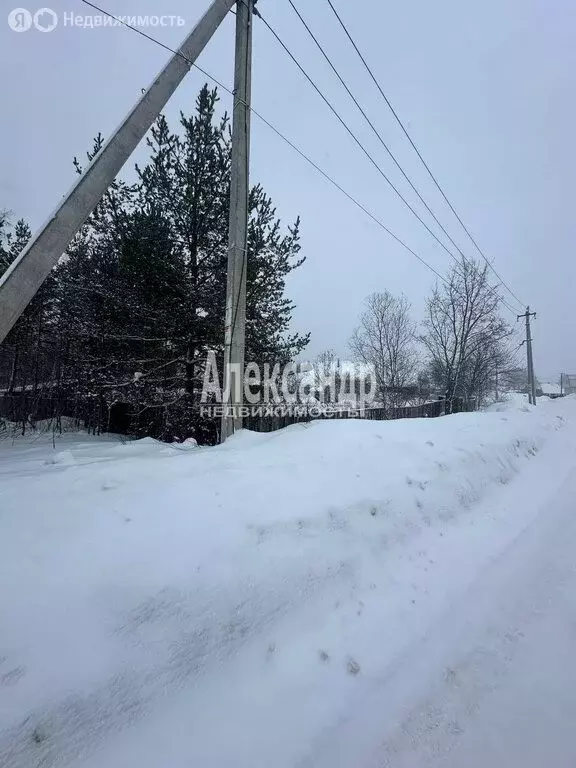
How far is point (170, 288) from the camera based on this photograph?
8.80m

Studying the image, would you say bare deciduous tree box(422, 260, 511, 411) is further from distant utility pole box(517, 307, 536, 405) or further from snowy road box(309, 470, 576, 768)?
snowy road box(309, 470, 576, 768)

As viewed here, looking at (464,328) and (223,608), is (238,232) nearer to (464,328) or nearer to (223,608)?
(223,608)

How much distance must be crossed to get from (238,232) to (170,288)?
4.10 meters

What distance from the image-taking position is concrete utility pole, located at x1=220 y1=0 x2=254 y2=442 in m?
5.23

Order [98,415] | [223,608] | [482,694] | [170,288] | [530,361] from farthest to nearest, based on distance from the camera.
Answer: [530,361] < [98,415] < [170,288] < [223,608] < [482,694]

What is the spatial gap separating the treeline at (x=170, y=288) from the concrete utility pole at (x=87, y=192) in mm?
4521

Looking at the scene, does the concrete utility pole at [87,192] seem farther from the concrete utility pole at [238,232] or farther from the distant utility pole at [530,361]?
the distant utility pole at [530,361]

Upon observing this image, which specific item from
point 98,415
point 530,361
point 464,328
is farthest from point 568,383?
point 98,415

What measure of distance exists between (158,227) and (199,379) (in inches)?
152

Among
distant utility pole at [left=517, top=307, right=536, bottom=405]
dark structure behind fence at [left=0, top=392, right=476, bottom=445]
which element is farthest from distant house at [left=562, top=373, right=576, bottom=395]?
dark structure behind fence at [left=0, top=392, right=476, bottom=445]

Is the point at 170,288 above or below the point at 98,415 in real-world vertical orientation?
above

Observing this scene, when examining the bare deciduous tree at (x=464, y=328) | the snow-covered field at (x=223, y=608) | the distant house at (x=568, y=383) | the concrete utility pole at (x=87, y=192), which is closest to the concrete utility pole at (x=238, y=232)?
the concrete utility pole at (x=87, y=192)

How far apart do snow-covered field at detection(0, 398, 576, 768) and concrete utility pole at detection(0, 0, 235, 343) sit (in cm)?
169

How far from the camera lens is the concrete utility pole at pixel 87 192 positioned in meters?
3.32
